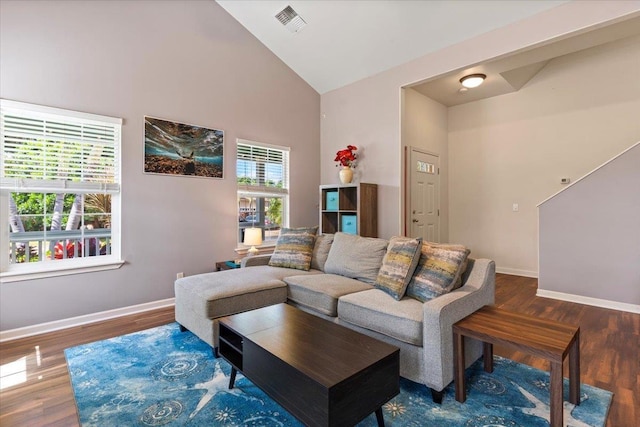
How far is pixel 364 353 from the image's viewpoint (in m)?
1.64

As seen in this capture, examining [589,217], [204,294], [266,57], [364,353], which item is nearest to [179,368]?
[204,294]

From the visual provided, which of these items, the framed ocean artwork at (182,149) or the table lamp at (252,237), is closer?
the framed ocean artwork at (182,149)

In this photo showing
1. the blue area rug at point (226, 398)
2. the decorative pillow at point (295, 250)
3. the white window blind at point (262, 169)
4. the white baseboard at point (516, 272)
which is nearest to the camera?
the blue area rug at point (226, 398)

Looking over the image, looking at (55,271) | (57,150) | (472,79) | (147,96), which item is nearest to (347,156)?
(472,79)

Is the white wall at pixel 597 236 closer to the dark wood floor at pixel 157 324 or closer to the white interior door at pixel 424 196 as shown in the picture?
the dark wood floor at pixel 157 324

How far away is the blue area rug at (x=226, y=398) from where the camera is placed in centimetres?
180

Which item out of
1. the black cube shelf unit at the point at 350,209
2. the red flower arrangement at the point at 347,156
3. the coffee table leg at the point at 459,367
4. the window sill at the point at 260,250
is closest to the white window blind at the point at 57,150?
the window sill at the point at 260,250

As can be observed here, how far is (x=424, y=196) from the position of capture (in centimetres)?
530

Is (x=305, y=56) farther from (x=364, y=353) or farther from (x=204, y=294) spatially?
(x=364, y=353)

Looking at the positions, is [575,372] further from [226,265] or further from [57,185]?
[57,185]

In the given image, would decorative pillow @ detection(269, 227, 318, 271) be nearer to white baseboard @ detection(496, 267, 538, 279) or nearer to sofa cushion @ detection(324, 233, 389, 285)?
sofa cushion @ detection(324, 233, 389, 285)

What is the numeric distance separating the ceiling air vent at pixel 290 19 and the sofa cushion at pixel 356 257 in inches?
109

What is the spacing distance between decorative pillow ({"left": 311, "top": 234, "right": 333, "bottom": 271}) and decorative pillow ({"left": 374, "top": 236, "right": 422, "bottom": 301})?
1011mm

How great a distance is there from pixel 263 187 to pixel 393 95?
2239 millimetres
